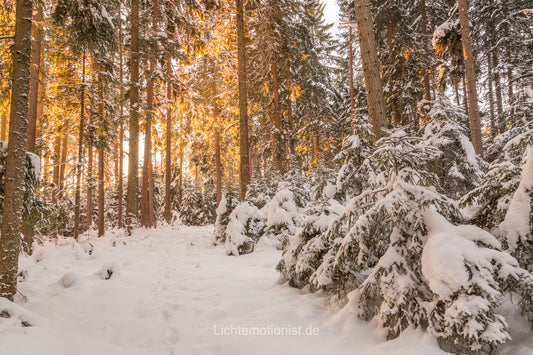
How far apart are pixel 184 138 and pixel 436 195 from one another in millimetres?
20450

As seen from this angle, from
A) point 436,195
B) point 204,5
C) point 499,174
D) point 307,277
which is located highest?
point 204,5

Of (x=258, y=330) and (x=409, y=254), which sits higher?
(x=409, y=254)

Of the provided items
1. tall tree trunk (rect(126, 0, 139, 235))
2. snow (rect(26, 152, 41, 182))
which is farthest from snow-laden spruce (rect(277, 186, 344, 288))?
tall tree trunk (rect(126, 0, 139, 235))

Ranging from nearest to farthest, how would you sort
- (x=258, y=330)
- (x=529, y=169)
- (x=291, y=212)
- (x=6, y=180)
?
(x=529, y=169), (x=258, y=330), (x=6, y=180), (x=291, y=212)

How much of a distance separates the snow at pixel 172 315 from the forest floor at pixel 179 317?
0.5 inches

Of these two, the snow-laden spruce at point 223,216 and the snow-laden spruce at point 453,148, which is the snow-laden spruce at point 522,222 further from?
the snow-laden spruce at point 223,216

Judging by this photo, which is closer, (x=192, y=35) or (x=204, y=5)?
(x=204, y=5)

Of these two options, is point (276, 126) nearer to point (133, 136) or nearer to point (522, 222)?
point (133, 136)

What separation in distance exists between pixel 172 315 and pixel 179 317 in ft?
0.45

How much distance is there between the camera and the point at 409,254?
2998 mm

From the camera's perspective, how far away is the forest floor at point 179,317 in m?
2.87

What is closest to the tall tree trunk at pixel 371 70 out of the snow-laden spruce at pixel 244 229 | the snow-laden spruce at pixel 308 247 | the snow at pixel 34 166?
the snow-laden spruce at pixel 308 247

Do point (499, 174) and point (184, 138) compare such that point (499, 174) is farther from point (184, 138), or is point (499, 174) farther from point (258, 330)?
point (184, 138)

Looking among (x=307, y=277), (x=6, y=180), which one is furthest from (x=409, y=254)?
(x=6, y=180)
